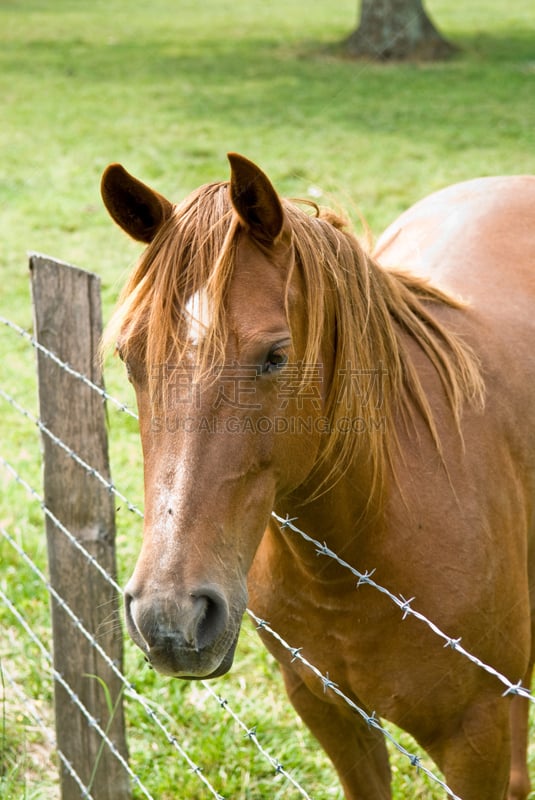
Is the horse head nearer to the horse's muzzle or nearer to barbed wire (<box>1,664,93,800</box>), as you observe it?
the horse's muzzle

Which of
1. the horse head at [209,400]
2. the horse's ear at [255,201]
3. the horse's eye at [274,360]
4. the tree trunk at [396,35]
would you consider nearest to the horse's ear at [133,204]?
the horse head at [209,400]

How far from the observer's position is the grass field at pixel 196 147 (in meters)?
3.03

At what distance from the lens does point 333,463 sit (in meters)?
1.90

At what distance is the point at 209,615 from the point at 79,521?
3.66 feet

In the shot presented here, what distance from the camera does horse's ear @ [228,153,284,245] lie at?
1624mm

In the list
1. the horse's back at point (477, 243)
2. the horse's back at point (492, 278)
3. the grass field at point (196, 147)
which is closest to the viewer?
the horse's back at point (492, 278)

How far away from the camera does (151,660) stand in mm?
1490

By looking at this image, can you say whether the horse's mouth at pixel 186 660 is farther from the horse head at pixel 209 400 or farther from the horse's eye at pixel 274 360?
the horse's eye at pixel 274 360

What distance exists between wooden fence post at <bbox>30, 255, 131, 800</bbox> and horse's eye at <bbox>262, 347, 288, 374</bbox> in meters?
0.85

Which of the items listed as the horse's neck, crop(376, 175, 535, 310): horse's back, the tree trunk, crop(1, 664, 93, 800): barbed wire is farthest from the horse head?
the tree trunk

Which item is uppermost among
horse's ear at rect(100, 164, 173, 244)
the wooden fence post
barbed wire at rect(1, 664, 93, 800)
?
horse's ear at rect(100, 164, 173, 244)

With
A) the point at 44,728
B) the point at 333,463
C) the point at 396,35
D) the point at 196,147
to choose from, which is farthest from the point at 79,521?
the point at 396,35

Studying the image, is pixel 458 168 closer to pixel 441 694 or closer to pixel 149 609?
pixel 441 694

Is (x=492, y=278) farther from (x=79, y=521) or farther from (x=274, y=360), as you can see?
(x=79, y=521)
